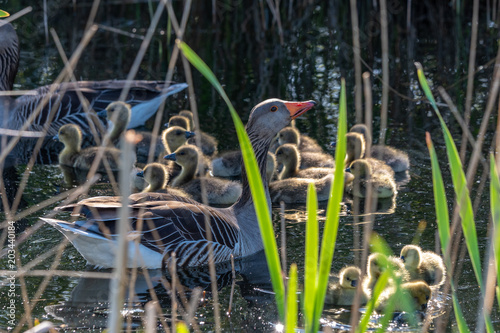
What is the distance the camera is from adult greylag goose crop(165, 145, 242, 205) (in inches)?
298

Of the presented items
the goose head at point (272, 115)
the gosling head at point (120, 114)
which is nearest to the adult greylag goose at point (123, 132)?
the gosling head at point (120, 114)

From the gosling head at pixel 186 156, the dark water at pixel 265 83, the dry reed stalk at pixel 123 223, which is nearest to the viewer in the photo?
the dry reed stalk at pixel 123 223

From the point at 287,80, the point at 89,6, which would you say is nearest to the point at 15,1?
the point at 89,6

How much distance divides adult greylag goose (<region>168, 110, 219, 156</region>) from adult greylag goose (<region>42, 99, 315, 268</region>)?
2.41 m

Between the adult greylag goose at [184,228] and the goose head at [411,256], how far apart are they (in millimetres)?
1357

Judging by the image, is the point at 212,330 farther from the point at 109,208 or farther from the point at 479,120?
the point at 479,120

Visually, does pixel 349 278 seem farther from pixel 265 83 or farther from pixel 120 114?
pixel 265 83

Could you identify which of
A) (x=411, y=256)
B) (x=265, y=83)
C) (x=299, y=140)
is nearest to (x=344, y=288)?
(x=411, y=256)

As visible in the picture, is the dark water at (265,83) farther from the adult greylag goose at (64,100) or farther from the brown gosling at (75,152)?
the adult greylag goose at (64,100)

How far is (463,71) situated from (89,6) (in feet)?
23.7

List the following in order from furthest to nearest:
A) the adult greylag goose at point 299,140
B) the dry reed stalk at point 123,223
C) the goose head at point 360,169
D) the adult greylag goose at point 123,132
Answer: the adult greylag goose at point 123,132 → the adult greylag goose at point 299,140 → the goose head at point 360,169 → the dry reed stalk at point 123,223

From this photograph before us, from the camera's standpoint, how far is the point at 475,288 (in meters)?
5.33

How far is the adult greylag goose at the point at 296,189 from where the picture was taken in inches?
290

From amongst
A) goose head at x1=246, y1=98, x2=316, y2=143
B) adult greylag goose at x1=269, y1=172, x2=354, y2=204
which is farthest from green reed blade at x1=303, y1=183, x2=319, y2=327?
adult greylag goose at x1=269, y1=172, x2=354, y2=204
